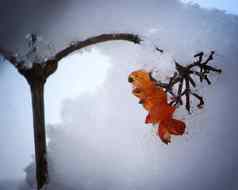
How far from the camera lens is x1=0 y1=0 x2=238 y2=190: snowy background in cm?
57

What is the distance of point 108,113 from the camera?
58cm

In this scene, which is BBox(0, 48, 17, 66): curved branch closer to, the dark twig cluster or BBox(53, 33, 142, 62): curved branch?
BBox(53, 33, 142, 62): curved branch

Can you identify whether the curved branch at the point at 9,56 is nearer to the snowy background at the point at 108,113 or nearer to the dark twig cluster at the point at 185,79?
the snowy background at the point at 108,113

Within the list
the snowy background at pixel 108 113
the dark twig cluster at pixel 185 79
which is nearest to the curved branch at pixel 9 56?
the snowy background at pixel 108 113

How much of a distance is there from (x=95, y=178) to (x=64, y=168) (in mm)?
57

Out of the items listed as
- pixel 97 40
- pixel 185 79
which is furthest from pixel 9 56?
pixel 185 79

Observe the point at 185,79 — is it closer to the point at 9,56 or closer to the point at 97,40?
the point at 97,40

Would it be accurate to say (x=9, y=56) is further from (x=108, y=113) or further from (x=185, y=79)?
(x=185, y=79)

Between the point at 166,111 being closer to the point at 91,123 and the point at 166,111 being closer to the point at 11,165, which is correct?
the point at 91,123

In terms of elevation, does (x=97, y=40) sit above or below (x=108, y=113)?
above

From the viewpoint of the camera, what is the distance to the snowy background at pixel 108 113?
1.88 feet

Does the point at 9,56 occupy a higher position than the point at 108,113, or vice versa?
the point at 9,56

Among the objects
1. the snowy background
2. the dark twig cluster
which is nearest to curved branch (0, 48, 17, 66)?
the snowy background

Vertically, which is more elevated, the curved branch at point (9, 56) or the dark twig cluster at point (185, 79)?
the curved branch at point (9, 56)
